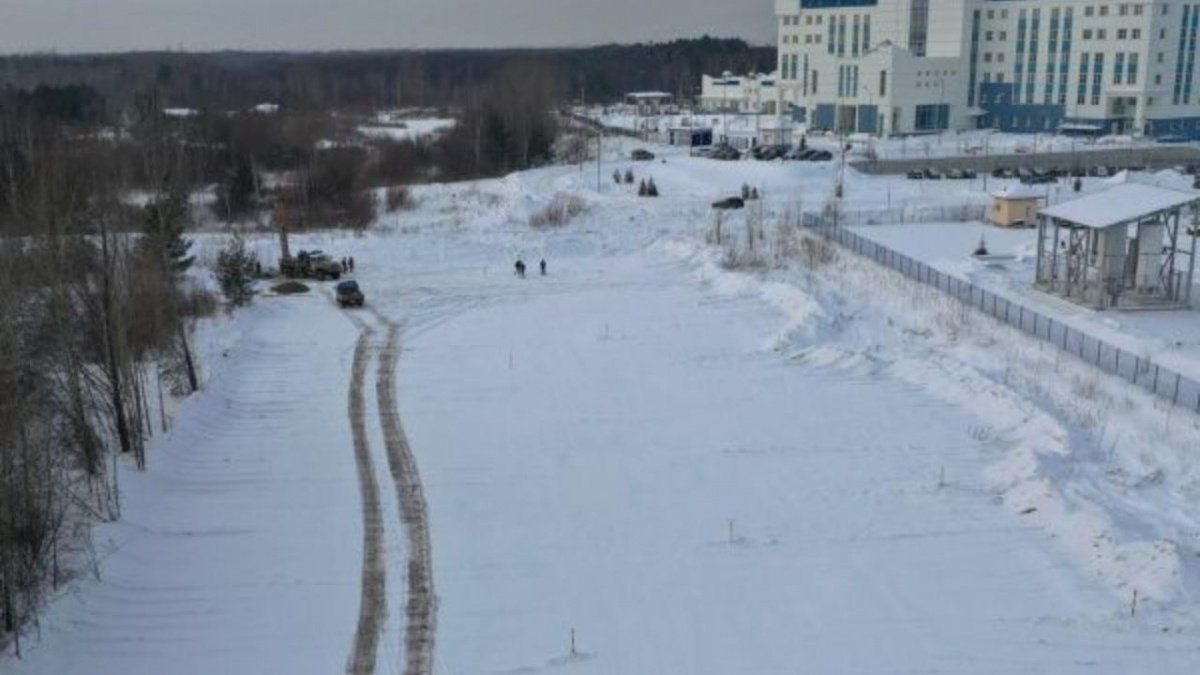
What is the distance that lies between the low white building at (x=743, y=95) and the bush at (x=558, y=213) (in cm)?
3785

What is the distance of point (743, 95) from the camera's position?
3637 inches

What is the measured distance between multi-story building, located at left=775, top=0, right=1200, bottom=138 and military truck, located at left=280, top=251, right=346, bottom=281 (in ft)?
146

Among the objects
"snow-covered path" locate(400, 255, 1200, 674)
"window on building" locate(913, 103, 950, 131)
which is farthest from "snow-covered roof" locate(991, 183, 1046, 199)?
"window on building" locate(913, 103, 950, 131)

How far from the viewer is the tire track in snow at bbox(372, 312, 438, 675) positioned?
11.6 meters

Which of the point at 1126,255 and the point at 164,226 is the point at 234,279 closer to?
the point at 164,226

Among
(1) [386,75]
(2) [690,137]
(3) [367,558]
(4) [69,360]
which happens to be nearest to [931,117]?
(2) [690,137]

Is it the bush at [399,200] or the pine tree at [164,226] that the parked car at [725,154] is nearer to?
the bush at [399,200]

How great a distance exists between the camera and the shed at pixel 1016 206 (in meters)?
38.7

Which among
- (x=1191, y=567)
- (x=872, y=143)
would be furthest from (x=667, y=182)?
(x=1191, y=567)

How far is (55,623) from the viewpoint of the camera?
11.9 metres

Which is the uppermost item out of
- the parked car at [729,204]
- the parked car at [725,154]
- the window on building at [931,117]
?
the window on building at [931,117]

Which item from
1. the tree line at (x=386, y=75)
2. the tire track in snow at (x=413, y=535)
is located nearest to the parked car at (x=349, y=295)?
the tire track in snow at (x=413, y=535)

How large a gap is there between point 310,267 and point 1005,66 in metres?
52.3

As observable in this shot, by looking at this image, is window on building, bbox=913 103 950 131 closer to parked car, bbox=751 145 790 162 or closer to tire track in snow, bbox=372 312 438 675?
parked car, bbox=751 145 790 162
